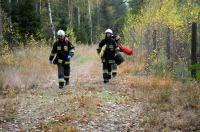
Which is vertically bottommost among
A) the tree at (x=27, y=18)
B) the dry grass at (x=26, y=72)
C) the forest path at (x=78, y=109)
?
the forest path at (x=78, y=109)

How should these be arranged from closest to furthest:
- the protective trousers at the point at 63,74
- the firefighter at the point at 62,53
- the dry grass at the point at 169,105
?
the dry grass at the point at 169,105 < the protective trousers at the point at 63,74 < the firefighter at the point at 62,53

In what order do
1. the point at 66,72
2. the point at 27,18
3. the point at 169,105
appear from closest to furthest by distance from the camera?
the point at 169,105, the point at 66,72, the point at 27,18

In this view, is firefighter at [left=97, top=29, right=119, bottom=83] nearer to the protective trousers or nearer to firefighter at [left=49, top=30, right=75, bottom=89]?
firefighter at [left=49, top=30, right=75, bottom=89]

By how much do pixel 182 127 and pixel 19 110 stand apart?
4113 mm

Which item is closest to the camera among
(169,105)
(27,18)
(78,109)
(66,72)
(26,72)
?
(78,109)

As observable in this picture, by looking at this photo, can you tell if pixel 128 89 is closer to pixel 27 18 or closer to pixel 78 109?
pixel 78 109

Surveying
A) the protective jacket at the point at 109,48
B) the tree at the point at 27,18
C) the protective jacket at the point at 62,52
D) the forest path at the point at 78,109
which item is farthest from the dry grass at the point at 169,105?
the tree at the point at 27,18

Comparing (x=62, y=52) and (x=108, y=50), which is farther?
(x=108, y=50)

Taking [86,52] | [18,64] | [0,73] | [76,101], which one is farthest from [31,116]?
[86,52]

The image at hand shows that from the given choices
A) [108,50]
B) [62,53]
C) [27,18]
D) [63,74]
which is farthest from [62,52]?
[27,18]

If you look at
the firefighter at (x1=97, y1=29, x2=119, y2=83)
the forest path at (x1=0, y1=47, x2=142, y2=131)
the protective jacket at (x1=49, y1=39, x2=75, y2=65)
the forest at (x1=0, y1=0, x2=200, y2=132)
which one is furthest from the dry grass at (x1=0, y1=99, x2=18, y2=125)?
the firefighter at (x1=97, y1=29, x2=119, y2=83)

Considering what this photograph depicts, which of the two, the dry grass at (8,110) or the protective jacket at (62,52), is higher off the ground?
the protective jacket at (62,52)

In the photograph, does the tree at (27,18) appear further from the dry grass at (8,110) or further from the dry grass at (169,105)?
the dry grass at (8,110)

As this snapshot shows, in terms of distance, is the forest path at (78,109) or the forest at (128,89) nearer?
the forest path at (78,109)
